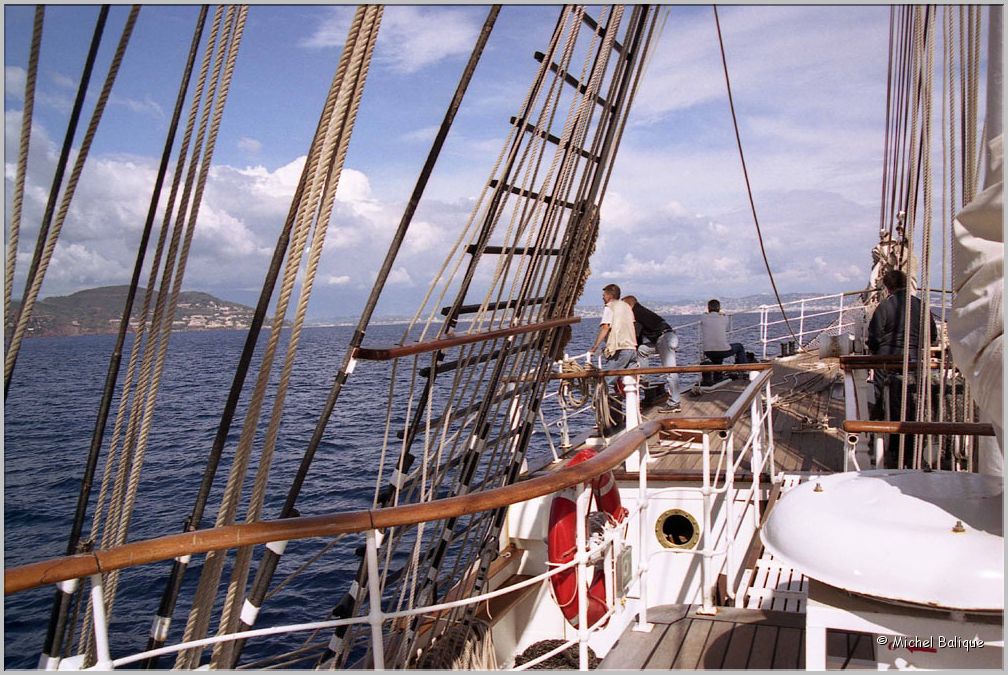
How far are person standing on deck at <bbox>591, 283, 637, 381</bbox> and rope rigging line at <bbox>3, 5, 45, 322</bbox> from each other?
5454 millimetres

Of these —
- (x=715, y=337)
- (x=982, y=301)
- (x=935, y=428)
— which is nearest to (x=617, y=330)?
(x=715, y=337)

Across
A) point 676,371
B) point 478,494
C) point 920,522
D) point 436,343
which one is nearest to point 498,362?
point 436,343

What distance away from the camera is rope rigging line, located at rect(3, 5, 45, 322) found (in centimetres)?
182

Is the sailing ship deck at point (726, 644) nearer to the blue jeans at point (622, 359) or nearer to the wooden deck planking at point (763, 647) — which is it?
the wooden deck planking at point (763, 647)

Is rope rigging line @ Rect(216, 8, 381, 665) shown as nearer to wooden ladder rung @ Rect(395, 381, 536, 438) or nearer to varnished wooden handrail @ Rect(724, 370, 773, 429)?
wooden ladder rung @ Rect(395, 381, 536, 438)

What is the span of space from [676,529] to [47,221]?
414cm

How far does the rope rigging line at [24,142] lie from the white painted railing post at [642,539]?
175cm

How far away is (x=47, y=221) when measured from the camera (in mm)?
2195

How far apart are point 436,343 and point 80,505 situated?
1259 millimetres

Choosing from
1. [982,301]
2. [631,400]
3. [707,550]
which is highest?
[982,301]

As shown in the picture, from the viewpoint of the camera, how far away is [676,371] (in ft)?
20.0

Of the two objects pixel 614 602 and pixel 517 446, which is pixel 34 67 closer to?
pixel 614 602

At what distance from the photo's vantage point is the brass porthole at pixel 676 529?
5.03 m

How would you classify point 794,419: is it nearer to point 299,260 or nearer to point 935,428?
point 935,428
